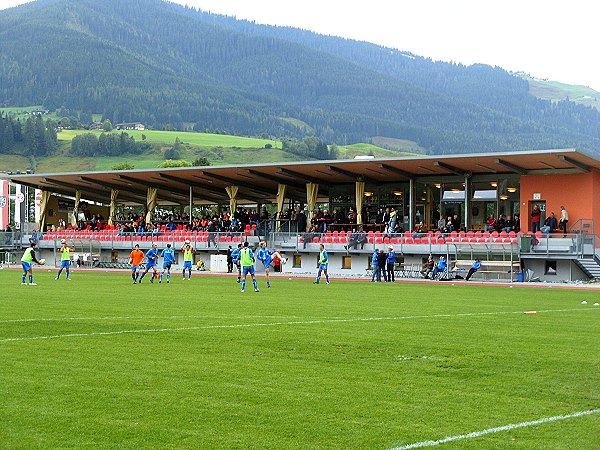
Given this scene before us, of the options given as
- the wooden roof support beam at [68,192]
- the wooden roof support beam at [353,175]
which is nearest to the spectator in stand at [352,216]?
the wooden roof support beam at [353,175]

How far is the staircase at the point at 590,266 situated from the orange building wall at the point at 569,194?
449cm

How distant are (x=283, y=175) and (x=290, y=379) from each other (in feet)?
164

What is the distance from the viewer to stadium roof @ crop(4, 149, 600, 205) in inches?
1997

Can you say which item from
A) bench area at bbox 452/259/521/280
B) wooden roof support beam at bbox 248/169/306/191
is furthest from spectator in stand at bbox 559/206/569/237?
wooden roof support beam at bbox 248/169/306/191

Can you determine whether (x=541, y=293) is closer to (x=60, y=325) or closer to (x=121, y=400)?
(x=60, y=325)

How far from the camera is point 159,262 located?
62.9m

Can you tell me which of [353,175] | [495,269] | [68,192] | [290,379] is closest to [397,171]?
[353,175]

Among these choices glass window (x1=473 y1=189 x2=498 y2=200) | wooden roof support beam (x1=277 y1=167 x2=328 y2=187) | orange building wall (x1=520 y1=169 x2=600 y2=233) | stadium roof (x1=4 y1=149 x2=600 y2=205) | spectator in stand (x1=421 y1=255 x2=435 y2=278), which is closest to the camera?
spectator in stand (x1=421 y1=255 x2=435 y2=278)

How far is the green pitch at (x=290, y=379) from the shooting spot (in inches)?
333

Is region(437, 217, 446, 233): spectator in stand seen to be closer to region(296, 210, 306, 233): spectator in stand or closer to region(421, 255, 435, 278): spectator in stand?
region(421, 255, 435, 278): spectator in stand

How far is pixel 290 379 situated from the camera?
11344 mm

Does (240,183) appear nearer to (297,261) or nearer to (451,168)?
(297,261)

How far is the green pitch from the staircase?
24618mm

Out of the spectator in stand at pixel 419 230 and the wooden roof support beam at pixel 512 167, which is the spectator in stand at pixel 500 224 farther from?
the spectator in stand at pixel 419 230
